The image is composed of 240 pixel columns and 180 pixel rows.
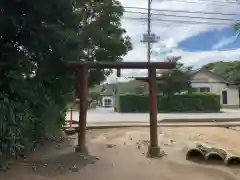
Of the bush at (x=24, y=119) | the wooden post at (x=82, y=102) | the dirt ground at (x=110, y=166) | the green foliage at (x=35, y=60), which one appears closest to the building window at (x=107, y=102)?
the dirt ground at (x=110, y=166)

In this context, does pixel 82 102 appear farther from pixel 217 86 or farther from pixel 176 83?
pixel 217 86

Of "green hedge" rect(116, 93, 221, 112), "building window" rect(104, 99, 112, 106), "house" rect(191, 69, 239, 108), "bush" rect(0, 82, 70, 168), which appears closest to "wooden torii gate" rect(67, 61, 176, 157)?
"bush" rect(0, 82, 70, 168)

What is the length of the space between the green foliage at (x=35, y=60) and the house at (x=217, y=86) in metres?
43.4

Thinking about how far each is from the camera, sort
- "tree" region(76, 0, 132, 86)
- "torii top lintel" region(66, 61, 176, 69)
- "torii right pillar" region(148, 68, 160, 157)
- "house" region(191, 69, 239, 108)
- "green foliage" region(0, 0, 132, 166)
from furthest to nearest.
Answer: "house" region(191, 69, 239, 108) → "tree" region(76, 0, 132, 86) → "torii right pillar" region(148, 68, 160, 157) → "torii top lintel" region(66, 61, 176, 69) → "green foliage" region(0, 0, 132, 166)

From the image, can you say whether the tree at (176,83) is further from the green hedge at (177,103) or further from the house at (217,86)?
the house at (217,86)

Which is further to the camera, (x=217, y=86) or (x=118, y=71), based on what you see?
(x=217, y=86)

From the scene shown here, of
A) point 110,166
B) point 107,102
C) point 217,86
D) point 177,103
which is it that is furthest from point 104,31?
point 107,102

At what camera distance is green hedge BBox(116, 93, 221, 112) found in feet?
127

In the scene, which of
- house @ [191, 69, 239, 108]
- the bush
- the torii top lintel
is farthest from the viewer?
house @ [191, 69, 239, 108]

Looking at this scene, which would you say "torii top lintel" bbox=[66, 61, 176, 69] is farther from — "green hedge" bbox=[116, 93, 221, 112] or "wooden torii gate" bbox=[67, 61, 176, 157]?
"green hedge" bbox=[116, 93, 221, 112]

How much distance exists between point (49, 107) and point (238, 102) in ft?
153

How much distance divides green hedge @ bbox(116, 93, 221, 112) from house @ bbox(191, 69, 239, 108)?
44.6 feet

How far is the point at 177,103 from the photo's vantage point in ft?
129

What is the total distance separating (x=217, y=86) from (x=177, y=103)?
15.8 metres
